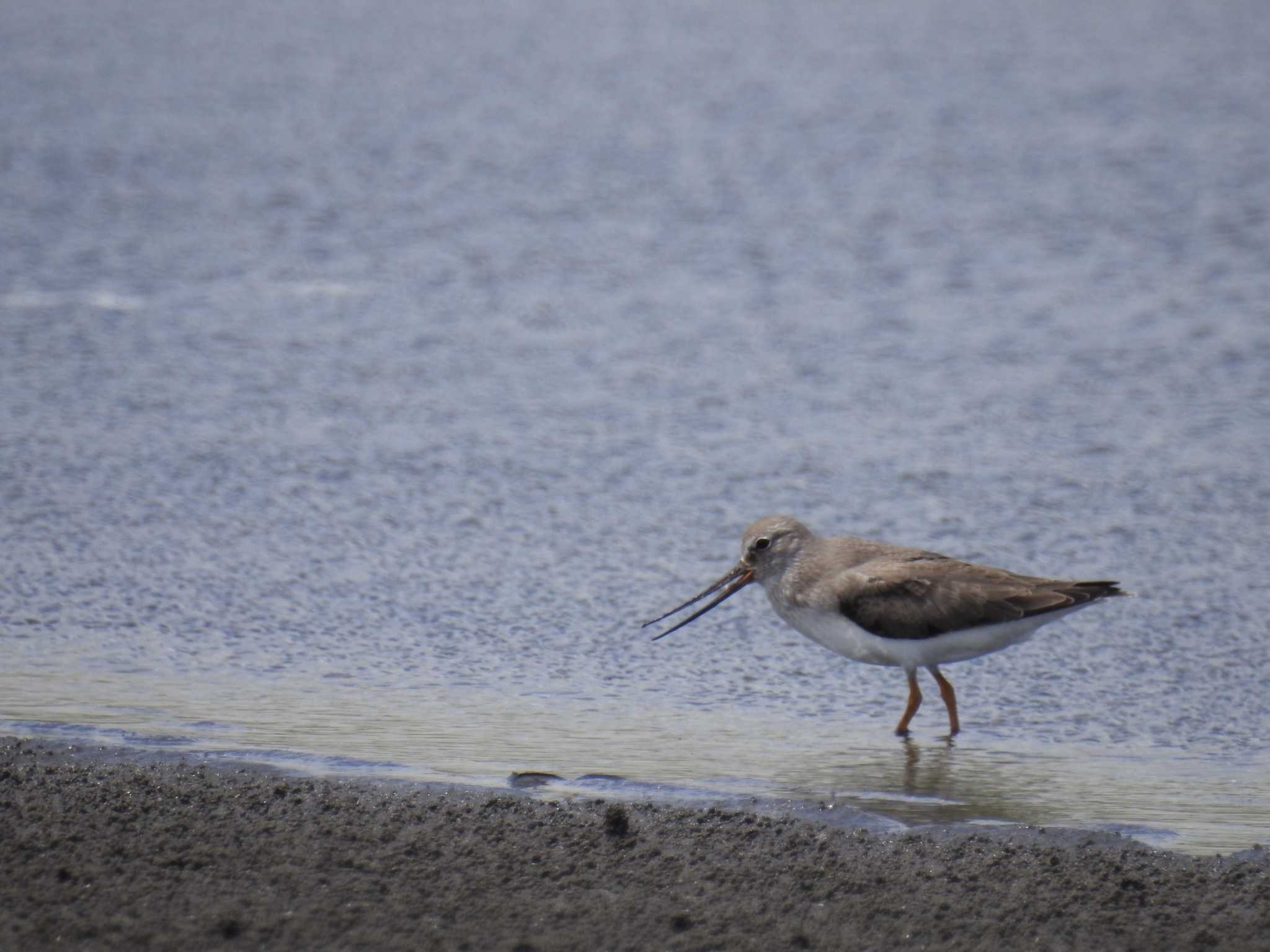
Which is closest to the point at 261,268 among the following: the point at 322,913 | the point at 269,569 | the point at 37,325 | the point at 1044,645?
the point at 37,325

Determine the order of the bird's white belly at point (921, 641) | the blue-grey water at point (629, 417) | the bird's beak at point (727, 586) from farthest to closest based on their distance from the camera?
the bird's beak at point (727, 586), the bird's white belly at point (921, 641), the blue-grey water at point (629, 417)

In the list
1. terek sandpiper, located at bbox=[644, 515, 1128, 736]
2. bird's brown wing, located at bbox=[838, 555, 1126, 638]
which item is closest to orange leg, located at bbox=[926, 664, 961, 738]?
terek sandpiper, located at bbox=[644, 515, 1128, 736]

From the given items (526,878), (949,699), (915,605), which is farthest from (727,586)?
(526,878)

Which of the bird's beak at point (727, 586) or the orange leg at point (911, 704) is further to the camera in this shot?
the bird's beak at point (727, 586)

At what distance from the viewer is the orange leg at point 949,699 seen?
245 inches

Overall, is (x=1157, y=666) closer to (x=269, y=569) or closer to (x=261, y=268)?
(x=269, y=569)

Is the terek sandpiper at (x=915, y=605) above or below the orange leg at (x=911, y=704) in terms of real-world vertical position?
above

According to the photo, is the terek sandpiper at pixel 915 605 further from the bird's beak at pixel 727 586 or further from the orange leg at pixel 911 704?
the bird's beak at pixel 727 586

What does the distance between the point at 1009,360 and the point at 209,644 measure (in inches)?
230

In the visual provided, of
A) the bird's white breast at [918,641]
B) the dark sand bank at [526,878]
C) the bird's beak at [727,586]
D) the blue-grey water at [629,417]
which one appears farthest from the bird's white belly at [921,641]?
the dark sand bank at [526,878]

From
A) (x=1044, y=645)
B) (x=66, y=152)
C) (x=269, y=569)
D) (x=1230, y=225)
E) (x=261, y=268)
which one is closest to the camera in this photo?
(x=1044, y=645)

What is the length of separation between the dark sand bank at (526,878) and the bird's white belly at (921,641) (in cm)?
118

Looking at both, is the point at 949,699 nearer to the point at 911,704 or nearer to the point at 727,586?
the point at 911,704

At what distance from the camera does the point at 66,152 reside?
54.4 ft
